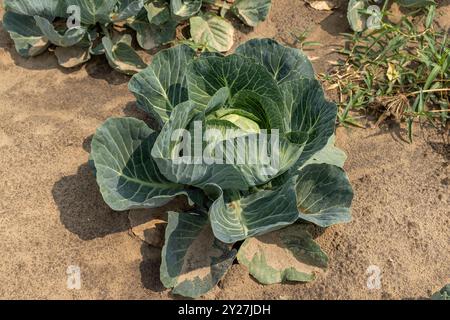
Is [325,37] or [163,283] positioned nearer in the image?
[163,283]

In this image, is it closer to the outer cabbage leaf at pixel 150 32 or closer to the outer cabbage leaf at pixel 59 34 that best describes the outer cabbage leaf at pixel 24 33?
the outer cabbage leaf at pixel 59 34

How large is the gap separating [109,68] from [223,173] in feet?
4.48

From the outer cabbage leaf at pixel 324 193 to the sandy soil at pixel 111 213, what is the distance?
198mm

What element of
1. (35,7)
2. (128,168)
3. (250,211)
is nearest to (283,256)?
(250,211)

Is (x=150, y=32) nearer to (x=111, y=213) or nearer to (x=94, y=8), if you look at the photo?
(x=94, y=8)

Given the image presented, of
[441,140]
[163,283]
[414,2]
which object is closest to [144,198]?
[163,283]

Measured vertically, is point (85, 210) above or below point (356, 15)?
below

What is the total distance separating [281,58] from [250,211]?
738 mm

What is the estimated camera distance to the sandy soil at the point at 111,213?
2.66 m

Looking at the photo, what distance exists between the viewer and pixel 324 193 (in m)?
2.72

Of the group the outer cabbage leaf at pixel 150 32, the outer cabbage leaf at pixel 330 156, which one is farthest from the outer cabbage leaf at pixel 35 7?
the outer cabbage leaf at pixel 330 156

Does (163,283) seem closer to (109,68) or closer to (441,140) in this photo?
(109,68)
